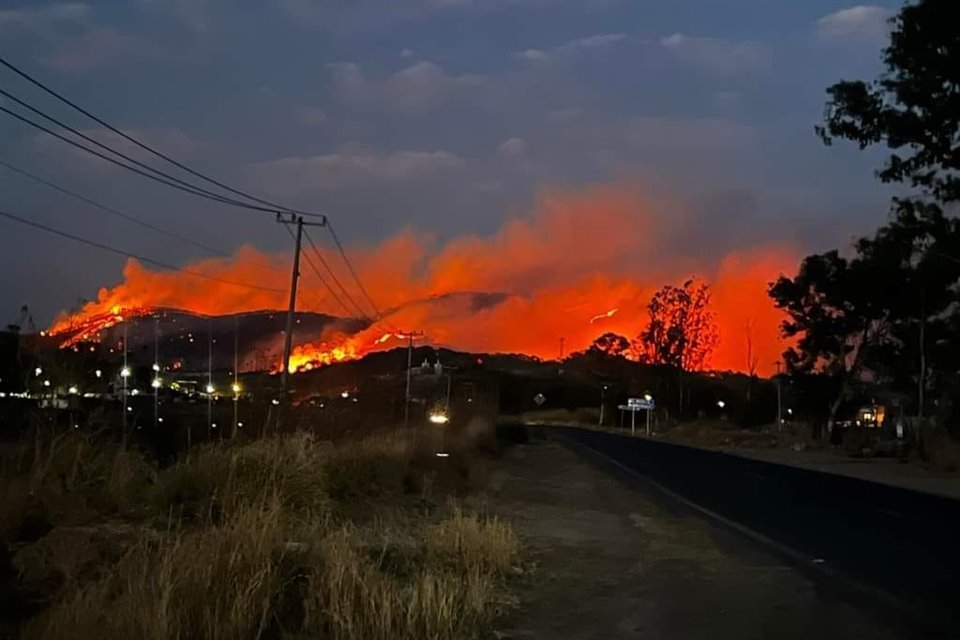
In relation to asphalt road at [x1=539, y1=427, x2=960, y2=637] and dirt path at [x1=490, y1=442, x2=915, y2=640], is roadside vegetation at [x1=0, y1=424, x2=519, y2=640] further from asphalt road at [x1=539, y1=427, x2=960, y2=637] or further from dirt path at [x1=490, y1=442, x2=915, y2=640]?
asphalt road at [x1=539, y1=427, x2=960, y2=637]

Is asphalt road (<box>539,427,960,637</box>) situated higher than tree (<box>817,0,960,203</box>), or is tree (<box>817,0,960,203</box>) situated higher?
tree (<box>817,0,960,203</box>)

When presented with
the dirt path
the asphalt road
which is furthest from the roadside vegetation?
the asphalt road

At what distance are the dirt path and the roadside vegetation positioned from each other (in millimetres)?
690

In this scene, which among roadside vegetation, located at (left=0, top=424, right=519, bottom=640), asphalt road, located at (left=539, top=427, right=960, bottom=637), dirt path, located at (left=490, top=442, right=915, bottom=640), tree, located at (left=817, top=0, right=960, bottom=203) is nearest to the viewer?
roadside vegetation, located at (left=0, top=424, right=519, bottom=640)

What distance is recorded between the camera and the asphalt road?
1289 cm

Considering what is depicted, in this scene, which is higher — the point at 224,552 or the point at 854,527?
the point at 224,552

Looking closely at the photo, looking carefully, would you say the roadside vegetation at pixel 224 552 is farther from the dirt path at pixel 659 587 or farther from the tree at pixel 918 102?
the tree at pixel 918 102

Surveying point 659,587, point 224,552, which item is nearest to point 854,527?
point 659,587

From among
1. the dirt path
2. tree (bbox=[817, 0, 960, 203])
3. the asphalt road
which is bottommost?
the dirt path

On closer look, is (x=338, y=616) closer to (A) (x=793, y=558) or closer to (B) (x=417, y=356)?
(A) (x=793, y=558)

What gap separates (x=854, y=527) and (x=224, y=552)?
13.9 m

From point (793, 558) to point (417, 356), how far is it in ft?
414

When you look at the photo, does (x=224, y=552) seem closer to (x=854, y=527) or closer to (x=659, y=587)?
(x=659, y=587)

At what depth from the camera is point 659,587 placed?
12.9 meters
